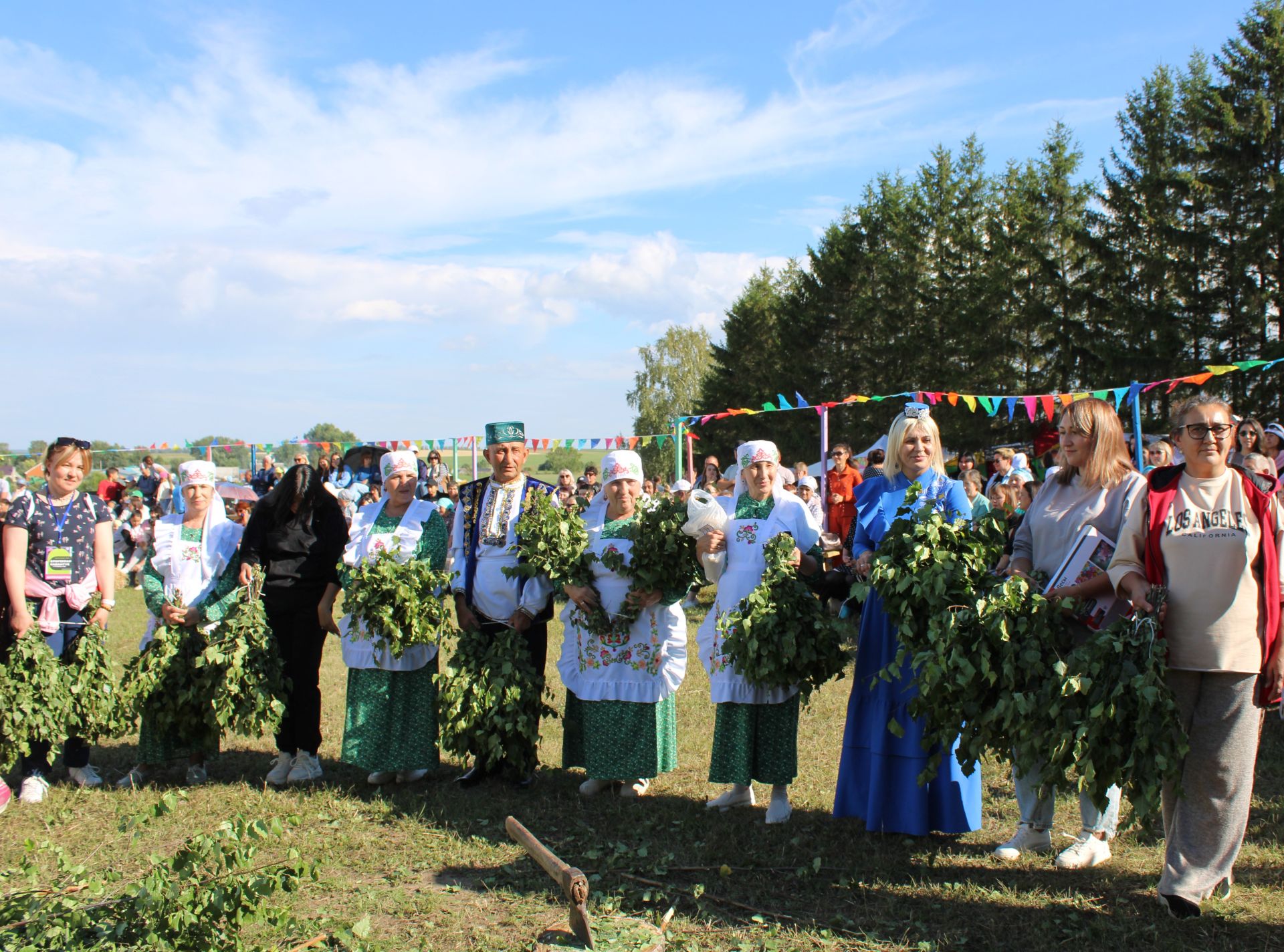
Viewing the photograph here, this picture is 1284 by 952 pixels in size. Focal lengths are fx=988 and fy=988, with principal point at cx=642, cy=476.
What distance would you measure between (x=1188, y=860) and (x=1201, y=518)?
1.39 metres

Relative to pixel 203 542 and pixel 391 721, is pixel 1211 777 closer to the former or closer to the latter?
pixel 391 721

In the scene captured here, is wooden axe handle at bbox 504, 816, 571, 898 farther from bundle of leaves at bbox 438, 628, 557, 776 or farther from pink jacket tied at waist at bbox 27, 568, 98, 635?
pink jacket tied at waist at bbox 27, 568, 98, 635

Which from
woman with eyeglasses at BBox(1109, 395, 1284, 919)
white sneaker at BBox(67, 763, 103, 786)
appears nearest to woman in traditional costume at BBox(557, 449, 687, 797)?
woman with eyeglasses at BBox(1109, 395, 1284, 919)

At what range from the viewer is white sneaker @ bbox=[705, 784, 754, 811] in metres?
5.58

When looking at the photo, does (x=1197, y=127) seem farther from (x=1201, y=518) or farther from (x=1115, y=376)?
(x=1201, y=518)

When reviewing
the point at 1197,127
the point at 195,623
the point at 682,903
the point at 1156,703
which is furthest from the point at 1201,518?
the point at 1197,127

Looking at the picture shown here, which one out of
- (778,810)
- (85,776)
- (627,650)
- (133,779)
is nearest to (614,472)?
(627,650)

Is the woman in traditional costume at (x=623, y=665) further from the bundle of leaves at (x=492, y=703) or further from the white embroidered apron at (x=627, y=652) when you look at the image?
the bundle of leaves at (x=492, y=703)

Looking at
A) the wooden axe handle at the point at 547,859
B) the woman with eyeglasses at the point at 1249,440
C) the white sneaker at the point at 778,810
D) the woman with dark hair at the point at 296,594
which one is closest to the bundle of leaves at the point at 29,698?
the woman with dark hair at the point at 296,594

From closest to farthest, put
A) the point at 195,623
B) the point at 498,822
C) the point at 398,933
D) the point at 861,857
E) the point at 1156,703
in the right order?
the point at 1156,703, the point at 398,933, the point at 861,857, the point at 498,822, the point at 195,623

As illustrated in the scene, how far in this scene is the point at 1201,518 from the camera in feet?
12.6

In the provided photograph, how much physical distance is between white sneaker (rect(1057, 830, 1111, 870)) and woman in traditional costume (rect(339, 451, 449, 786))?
355cm

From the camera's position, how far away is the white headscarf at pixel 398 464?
6.23 meters

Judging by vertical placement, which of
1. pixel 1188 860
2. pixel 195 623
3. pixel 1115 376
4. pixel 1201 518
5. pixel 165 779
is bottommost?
pixel 165 779
